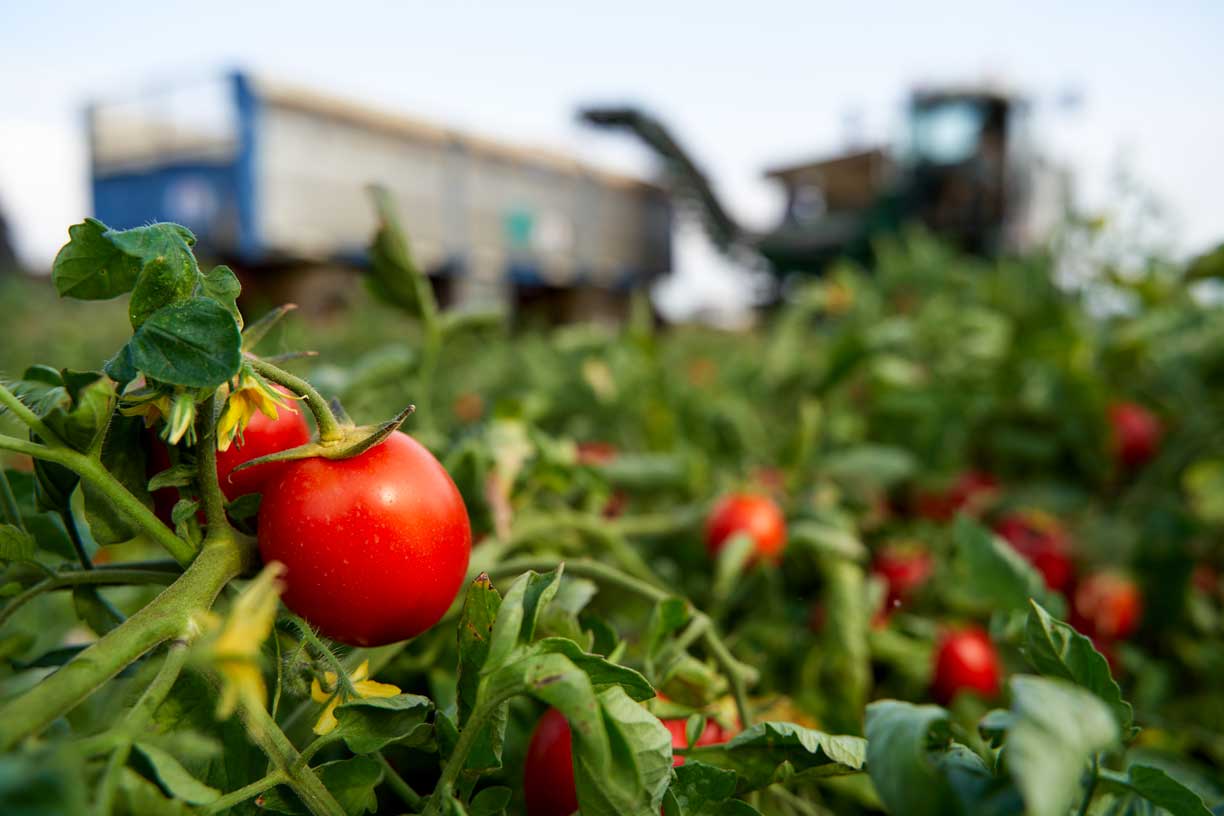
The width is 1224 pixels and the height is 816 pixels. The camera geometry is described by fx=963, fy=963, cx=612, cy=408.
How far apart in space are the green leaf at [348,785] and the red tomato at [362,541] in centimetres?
5

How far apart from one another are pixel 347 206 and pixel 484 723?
20.5ft

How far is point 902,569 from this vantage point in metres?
1.04

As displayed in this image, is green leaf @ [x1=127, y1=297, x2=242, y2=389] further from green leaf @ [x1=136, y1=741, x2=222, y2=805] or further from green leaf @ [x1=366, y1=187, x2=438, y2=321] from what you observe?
green leaf @ [x1=366, y1=187, x2=438, y2=321]

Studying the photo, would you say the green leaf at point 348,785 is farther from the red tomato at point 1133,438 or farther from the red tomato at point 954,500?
the red tomato at point 1133,438

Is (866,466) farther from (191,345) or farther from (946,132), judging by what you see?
(946,132)

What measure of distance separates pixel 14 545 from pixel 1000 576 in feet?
1.74

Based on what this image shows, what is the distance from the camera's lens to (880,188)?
7402mm

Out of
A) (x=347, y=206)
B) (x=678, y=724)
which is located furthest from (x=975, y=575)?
(x=347, y=206)

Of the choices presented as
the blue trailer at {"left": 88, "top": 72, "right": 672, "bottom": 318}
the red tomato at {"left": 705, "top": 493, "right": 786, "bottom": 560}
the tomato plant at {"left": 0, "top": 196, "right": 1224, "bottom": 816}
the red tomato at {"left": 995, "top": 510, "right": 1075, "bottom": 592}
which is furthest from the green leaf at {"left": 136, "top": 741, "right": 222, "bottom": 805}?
the blue trailer at {"left": 88, "top": 72, "right": 672, "bottom": 318}

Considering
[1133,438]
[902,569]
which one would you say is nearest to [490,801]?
[902,569]

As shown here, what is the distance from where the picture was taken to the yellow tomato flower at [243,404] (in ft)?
1.06

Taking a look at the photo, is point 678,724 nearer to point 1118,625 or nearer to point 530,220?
point 1118,625

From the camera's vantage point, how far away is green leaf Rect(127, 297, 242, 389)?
30 centimetres

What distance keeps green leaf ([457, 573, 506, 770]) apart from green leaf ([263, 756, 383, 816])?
1.4 inches
